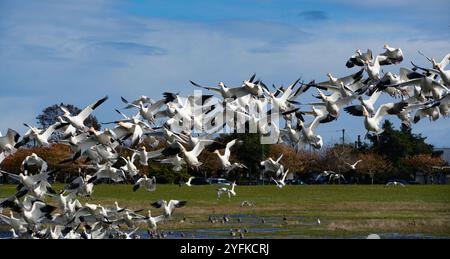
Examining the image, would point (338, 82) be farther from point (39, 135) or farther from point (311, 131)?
point (39, 135)

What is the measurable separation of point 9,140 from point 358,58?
794cm

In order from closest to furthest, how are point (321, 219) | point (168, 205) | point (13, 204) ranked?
point (13, 204), point (168, 205), point (321, 219)

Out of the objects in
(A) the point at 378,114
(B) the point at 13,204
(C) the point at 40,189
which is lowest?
(B) the point at 13,204

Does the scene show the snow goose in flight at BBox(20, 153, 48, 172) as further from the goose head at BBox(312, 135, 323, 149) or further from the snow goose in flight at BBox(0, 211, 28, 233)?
the goose head at BBox(312, 135, 323, 149)

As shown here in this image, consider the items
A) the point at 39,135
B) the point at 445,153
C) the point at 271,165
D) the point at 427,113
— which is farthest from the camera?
the point at 445,153

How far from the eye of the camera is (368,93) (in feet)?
57.8

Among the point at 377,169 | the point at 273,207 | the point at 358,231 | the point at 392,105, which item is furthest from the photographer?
the point at 377,169

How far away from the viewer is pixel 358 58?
18.9m

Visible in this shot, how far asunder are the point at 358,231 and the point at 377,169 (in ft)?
246

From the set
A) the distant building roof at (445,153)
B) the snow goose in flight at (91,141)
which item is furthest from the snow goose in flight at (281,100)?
the distant building roof at (445,153)

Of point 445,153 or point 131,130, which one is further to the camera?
point 445,153

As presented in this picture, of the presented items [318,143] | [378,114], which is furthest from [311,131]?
[378,114]
